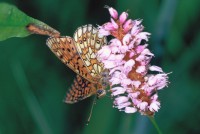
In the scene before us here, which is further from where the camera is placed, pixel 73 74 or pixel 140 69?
pixel 73 74

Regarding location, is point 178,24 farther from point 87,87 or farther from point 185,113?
point 87,87

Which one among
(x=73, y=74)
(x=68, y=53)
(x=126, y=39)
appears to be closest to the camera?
(x=126, y=39)

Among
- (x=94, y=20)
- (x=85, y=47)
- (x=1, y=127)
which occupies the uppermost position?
(x=94, y=20)

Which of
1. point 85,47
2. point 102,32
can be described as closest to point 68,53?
point 85,47

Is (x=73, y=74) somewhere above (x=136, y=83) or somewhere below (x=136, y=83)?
above

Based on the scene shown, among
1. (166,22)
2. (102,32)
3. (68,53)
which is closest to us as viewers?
(102,32)

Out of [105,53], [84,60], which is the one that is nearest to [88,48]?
[84,60]

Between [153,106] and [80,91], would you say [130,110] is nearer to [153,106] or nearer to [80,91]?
[153,106]
